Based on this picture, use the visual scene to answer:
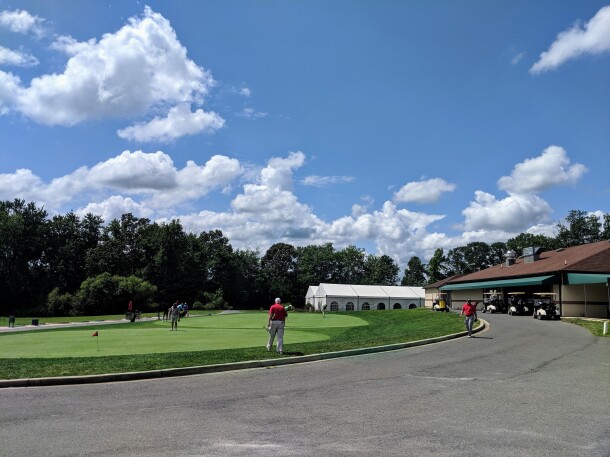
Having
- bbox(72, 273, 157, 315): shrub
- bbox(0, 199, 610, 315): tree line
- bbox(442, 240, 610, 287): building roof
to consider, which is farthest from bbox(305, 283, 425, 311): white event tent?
bbox(442, 240, 610, 287): building roof

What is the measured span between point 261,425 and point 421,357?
8760mm

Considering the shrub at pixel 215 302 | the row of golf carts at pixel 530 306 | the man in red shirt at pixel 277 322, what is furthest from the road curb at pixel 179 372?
the shrub at pixel 215 302

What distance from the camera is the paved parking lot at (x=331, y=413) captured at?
610 cm

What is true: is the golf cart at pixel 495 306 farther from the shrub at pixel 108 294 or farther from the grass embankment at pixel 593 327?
the shrub at pixel 108 294

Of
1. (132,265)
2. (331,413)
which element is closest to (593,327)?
(331,413)

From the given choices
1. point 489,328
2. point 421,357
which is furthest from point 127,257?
point 421,357

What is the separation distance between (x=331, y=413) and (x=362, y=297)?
77.2m

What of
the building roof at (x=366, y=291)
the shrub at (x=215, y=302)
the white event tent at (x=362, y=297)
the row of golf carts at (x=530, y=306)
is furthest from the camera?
the shrub at (x=215, y=302)

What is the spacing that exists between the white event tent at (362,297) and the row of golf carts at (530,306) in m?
37.1

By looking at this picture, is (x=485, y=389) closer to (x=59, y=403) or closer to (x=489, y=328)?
(x=59, y=403)

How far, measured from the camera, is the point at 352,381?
35.5ft

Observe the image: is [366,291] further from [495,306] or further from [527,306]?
[527,306]

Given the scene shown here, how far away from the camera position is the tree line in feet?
255

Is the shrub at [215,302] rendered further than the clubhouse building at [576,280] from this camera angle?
Yes
